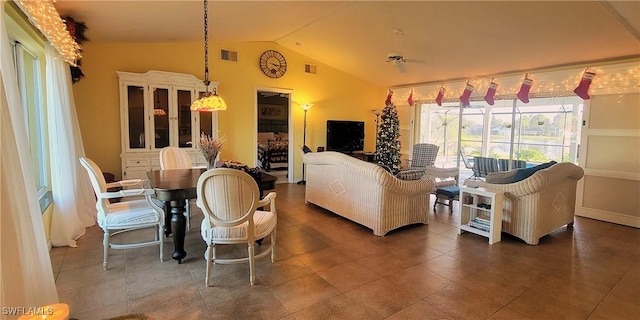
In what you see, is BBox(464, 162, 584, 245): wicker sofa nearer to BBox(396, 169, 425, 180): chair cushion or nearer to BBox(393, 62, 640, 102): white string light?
BBox(396, 169, 425, 180): chair cushion

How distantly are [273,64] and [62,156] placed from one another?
445 cm

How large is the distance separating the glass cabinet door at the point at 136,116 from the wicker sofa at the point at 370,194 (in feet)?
10.2

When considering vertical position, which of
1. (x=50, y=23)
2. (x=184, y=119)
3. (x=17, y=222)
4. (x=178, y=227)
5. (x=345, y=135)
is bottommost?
(x=178, y=227)

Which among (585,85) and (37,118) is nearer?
(37,118)

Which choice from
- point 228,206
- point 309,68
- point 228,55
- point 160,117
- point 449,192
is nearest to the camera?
point 228,206

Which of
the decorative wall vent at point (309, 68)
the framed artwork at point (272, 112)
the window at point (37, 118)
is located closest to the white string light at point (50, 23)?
the window at point (37, 118)

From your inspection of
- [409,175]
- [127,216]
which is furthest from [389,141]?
[127,216]

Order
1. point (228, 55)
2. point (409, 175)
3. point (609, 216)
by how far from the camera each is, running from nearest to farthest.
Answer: point (409, 175) → point (609, 216) → point (228, 55)

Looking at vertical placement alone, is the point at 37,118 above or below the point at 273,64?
below

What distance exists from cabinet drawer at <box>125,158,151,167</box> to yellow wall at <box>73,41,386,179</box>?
0.28 m

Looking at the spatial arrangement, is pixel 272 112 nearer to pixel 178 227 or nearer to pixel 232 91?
pixel 232 91

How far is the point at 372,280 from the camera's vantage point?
2.84 metres

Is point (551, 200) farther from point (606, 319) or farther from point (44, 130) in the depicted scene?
point (44, 130)

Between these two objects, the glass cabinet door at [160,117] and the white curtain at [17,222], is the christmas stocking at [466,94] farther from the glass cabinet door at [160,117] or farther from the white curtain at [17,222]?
the white curtain at [17,222]
